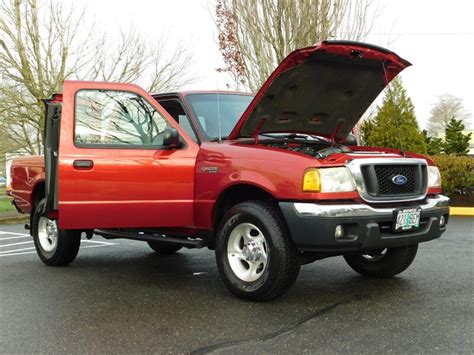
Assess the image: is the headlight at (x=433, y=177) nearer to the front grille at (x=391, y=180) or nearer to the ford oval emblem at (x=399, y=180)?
the front grille at (x=391, y=180)

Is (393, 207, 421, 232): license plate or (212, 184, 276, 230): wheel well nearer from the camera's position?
(393, 207, 421, 232): license plate

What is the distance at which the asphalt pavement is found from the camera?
327cm

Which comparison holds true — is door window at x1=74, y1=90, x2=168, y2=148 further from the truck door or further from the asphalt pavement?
the asphalt pavement

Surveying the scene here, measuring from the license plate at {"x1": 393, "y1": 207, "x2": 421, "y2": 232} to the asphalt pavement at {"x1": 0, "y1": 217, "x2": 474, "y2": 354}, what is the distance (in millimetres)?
612

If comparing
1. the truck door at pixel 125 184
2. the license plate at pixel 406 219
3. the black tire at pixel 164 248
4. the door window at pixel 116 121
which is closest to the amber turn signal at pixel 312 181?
the license plate at pixel 406 219

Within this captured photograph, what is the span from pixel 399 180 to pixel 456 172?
9299 millimetres

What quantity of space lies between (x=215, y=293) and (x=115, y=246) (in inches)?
144

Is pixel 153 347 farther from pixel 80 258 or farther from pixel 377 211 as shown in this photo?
pixel 80 258

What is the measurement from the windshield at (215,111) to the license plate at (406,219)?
1808 millimetres

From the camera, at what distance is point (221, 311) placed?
13.2 ft

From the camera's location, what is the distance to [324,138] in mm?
5457

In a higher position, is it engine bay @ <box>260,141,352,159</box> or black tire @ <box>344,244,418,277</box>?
engine bay @ <box>260,141,352,159</box>

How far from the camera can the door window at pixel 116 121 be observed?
16.1ft

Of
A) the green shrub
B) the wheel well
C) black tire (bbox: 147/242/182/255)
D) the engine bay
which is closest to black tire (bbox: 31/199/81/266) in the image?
black tire (bbox: 147/242/182/255)
